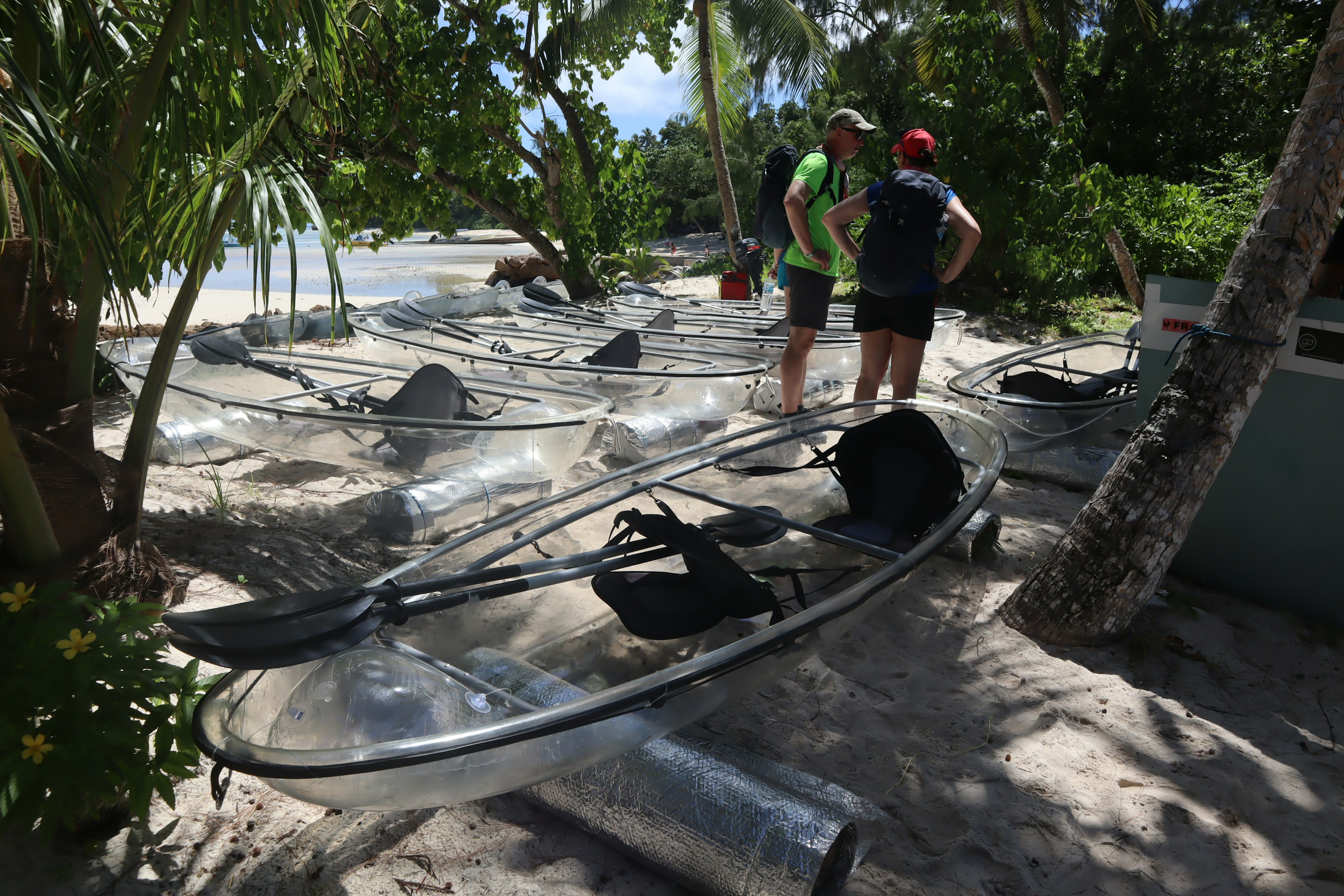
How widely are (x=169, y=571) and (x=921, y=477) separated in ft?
9.36

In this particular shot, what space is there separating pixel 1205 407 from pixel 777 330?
411 centimetres

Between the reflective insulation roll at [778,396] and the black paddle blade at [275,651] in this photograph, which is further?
the reflective insulation roll at [778,396]

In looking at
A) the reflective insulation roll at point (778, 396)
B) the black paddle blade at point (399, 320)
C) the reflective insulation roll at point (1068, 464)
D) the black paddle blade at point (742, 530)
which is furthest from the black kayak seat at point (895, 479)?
the black paddle blade at point (399, 320)

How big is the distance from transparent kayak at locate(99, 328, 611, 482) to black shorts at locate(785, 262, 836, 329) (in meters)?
1.36

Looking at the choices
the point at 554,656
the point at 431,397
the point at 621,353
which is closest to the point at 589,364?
the point at 621,353

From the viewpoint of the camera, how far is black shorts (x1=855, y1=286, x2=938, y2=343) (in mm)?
3941

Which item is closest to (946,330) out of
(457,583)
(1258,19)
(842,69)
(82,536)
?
(457,583)

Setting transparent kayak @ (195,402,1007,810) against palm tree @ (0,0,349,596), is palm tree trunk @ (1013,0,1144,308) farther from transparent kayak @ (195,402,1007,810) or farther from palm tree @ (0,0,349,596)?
palm tree @ (0,0,349,596)

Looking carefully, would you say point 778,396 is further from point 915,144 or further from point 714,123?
point 714,123

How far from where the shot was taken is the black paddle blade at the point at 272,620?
1.76 meters

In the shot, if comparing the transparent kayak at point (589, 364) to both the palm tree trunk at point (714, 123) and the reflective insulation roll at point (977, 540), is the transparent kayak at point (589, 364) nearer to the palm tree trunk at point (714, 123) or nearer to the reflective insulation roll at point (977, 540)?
the reflective insulation roll at point (977, 540)

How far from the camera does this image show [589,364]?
5.36 meters

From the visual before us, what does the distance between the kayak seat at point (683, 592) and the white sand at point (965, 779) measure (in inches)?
13.7

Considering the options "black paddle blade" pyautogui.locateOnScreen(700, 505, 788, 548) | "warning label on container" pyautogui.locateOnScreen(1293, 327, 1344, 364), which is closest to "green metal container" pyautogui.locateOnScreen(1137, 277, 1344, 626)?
"warning label on container" pyautogui.locateOnScreen(1293, 327, 1344, 364)
